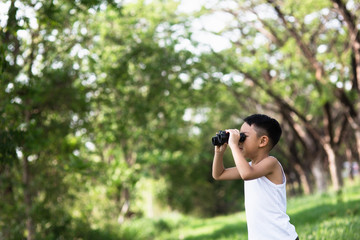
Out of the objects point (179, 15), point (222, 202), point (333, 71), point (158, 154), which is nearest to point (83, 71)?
point (158, 154)

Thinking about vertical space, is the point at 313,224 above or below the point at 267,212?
below

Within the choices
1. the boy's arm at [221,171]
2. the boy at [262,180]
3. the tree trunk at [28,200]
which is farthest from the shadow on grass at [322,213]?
the boy at [262,180]

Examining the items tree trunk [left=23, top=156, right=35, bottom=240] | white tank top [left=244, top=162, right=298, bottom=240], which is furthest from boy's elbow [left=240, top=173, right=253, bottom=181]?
tree trunk [left=23, top=156, right=35, bottom=240]

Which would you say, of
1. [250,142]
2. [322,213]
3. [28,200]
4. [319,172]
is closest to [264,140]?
[250,142]

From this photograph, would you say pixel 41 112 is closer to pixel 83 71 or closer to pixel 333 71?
pixel 83 71

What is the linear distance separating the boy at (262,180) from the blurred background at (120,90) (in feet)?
8.46

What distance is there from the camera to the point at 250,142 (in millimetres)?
Answer: 3441

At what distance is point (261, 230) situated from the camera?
3256 millimetres

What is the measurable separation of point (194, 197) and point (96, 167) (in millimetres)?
24012

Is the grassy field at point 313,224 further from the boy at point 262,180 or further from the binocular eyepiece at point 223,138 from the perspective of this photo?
the binocular eyepiece at point 223,138

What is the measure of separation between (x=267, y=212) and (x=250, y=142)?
0.53 metres

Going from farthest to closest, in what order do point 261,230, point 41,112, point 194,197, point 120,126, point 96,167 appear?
point 194,197 < point 120,126 < point 96,167 < point 41,112 < point 261,230

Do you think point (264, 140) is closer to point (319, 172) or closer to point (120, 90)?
point (120, 90)

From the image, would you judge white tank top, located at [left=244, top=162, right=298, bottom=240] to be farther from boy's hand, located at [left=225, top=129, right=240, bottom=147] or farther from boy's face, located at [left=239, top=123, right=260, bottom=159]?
boy's hand, located at [left=225, top=129, right=240, bottom=147]
